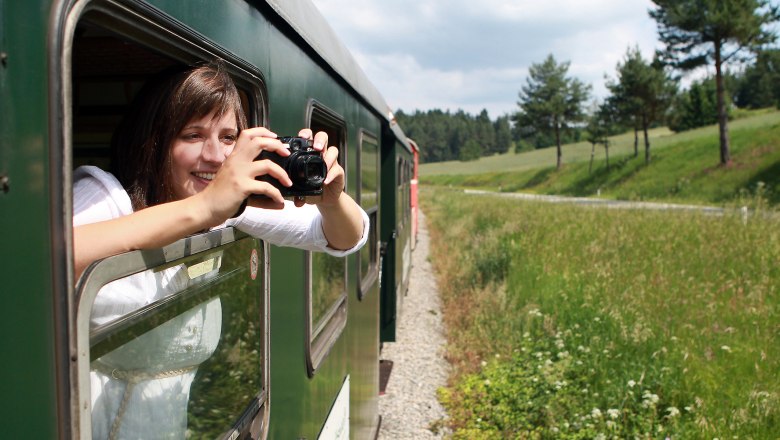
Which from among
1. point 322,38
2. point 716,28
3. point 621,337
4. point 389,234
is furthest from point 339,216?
point 716,28

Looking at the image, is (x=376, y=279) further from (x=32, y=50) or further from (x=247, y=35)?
(x=32, y=50)

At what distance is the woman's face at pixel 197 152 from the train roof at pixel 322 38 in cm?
54

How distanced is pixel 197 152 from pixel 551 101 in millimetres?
62025

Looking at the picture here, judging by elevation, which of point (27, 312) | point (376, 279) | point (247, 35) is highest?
point (247, 35)

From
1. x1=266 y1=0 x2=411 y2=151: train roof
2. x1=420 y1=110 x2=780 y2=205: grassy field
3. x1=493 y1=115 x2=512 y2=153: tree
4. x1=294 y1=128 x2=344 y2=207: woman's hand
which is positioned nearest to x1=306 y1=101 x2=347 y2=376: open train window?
x1=266 y1=0 x2=411 y2=151: train roof

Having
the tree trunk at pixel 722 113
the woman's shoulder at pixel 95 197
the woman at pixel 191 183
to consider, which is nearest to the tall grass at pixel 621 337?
the woman at pixel 191 183

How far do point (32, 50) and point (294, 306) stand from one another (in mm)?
1426

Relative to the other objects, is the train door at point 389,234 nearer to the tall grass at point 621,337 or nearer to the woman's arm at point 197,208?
the tall grass at point 621,337

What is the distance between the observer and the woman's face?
4.23 ft

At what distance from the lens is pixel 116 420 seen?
1101 millimetres

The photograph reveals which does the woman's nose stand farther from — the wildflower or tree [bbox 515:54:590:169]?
tree [bbox 515:54:590:169]

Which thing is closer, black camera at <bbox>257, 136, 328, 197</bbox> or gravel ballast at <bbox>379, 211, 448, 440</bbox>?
black camera at <bbox>257, 136, 328, 197</bbox>

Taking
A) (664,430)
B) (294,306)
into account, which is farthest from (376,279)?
(294,306)

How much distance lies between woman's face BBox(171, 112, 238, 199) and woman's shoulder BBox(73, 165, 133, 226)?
19cm
